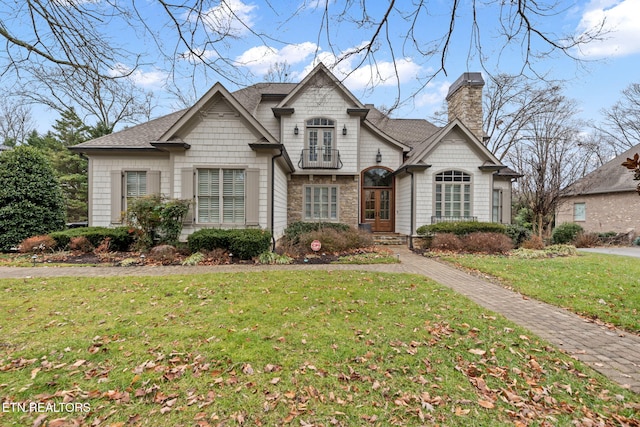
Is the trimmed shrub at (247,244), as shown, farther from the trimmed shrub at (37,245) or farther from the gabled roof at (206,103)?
the trimmed shrub at (37,245)

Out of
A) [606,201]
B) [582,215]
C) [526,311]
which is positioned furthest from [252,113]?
[582,215]

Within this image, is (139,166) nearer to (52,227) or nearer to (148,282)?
(52,227)

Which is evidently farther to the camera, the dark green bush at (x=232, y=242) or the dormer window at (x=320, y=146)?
the dormer window at (x=320, y=146)

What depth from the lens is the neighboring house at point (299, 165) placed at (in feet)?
33.1

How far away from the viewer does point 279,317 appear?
428 cm

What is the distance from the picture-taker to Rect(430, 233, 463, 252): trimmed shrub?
38.3 ft

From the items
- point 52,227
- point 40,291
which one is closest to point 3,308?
point 40,291

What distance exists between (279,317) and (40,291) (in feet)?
15.8

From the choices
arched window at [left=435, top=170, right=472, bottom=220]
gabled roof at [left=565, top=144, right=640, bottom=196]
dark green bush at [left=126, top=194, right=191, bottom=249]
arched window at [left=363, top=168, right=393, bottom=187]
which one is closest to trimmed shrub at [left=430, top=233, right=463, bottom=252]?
arched window at [left=435, top=170, right=472, bottom=220]

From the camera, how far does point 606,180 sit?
2053cm

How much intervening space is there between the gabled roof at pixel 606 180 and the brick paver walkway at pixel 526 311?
17.6m

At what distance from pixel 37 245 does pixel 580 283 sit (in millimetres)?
15160

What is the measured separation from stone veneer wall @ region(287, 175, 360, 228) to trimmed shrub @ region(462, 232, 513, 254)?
511 centimetres

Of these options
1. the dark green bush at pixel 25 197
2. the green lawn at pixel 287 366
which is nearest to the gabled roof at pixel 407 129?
the green lawn at pixel 287 366
